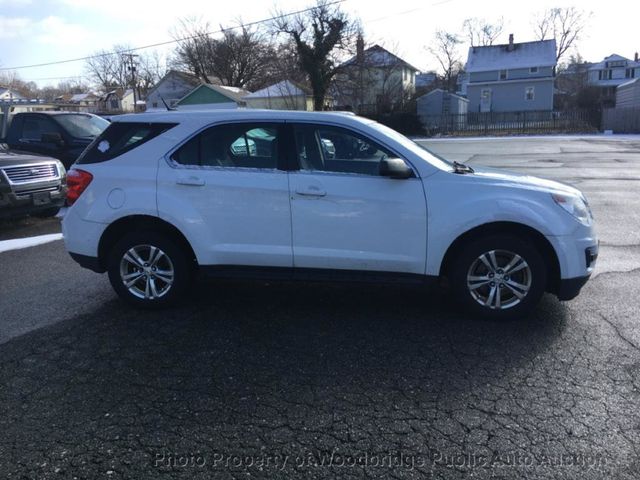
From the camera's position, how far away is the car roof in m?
4.78

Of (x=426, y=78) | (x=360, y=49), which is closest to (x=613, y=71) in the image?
(x=426, y=78)

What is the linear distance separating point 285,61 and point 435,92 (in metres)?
14.4

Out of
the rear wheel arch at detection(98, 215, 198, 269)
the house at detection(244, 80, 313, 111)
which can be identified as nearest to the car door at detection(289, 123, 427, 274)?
the rear wheel arch at detection(98, 215, 198, 269)

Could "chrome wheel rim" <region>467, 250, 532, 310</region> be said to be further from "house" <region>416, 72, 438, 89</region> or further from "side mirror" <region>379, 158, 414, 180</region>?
"house" <region>416, 72, 438, 89</region>

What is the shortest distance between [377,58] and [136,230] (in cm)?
4241

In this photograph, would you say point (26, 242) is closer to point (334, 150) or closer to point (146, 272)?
point (146, 272)

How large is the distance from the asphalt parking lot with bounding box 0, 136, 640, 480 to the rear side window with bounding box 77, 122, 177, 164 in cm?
143

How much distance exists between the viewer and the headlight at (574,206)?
4.48m

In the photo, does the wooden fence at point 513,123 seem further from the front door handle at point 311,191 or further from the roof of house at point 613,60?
the roof of house at point 613,60

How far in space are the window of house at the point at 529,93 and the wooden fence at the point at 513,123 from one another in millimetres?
16117

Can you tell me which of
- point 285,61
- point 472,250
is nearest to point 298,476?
point 472,250

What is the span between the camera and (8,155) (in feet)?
30.0

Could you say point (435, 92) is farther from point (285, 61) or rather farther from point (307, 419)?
point (307, 419)

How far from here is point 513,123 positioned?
3834 centimetres
